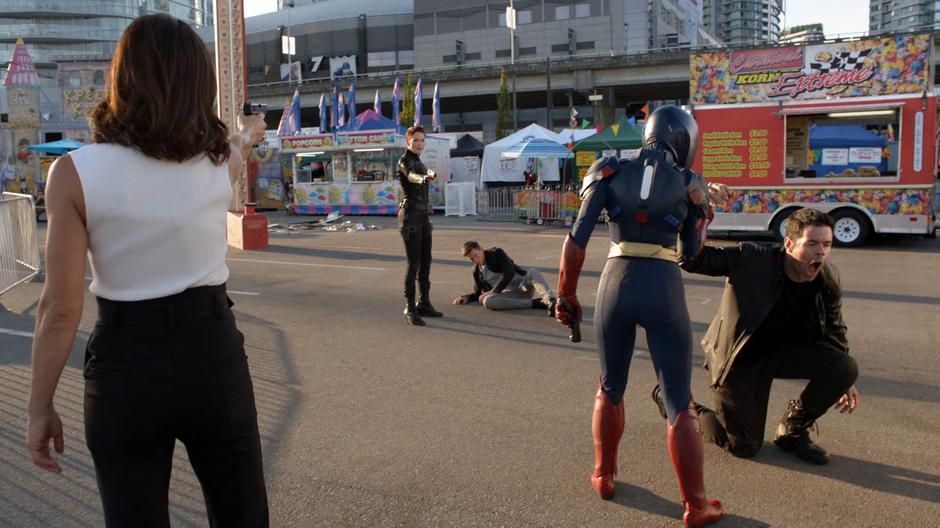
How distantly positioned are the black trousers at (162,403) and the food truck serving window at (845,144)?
14745mm

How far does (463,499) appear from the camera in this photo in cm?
361

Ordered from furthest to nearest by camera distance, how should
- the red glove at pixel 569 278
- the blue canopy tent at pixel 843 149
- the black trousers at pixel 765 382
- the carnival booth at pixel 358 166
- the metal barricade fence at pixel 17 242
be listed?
the carnival booth at pixel 358 166 → the blue canopy tent at pixel 843 149 → the metal barricade fence at pixel 17 242 → the black trousers at pixel 765 382 → the red glove at pixel 569 278

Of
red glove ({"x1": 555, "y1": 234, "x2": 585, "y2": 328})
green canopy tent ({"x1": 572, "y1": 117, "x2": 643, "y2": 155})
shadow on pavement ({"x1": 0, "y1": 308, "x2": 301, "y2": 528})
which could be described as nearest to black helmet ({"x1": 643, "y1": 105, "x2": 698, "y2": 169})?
red glove ({"x1": 555, "y1": 234, "x2": 585, "y2": 328})

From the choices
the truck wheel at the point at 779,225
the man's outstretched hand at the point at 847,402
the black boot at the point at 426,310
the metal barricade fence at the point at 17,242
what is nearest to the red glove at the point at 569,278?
the man's outstretched hand at the point at 847,402

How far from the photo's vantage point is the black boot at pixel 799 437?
4.01 meters

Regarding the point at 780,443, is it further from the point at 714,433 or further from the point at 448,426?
the point at 448,426

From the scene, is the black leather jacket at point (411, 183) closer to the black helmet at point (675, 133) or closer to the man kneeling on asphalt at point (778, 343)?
the man kneeling on asphalt at point (778, 343)

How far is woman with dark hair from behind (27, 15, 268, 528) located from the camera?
1.82 meters

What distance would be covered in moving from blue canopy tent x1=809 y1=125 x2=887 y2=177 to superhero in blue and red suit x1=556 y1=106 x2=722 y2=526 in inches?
519

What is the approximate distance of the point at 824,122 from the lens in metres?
16.2

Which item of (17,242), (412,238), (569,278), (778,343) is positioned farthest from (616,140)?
(569,278)

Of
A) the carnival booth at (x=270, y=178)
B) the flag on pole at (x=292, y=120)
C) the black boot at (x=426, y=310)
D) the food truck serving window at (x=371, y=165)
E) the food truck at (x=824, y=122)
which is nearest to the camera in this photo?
the black boot at (x=426, y=310)

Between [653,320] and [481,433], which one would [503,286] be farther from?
[653,320]

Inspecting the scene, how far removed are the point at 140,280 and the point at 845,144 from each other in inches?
719
